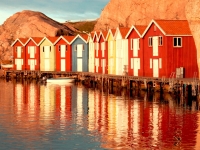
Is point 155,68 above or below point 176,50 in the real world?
below

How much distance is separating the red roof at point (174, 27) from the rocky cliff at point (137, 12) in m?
62.1

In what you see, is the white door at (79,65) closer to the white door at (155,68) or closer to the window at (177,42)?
the white door at (155,68)

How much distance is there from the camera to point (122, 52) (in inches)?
3543

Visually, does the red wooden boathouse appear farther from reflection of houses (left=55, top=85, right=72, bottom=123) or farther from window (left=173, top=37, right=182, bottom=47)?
reflection of houses (left=55, top=85, right=72, bottom=123)

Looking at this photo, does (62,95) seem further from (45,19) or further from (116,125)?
(45,19)

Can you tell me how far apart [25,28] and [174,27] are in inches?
3239

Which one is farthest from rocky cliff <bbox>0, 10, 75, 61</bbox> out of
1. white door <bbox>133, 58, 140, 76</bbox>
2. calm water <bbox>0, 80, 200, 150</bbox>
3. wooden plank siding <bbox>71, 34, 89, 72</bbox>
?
calm water <bbox>0, 80, 200, 150</bbox>

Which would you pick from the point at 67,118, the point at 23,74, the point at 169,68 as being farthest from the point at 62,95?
the point at 23,74

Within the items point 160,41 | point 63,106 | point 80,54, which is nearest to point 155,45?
point 160,41

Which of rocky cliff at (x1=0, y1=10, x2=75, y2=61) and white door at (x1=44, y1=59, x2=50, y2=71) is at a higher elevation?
rocky cliff at (x1=0, y1=10, x2=75, y2=61)

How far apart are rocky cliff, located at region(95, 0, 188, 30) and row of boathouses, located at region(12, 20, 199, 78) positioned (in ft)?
120

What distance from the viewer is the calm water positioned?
39.2 meters

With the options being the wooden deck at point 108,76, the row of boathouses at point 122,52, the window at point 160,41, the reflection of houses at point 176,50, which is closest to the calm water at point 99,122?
the wooden deck at point 108,76

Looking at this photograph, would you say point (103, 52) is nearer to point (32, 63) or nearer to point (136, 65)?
point (136, 65)
